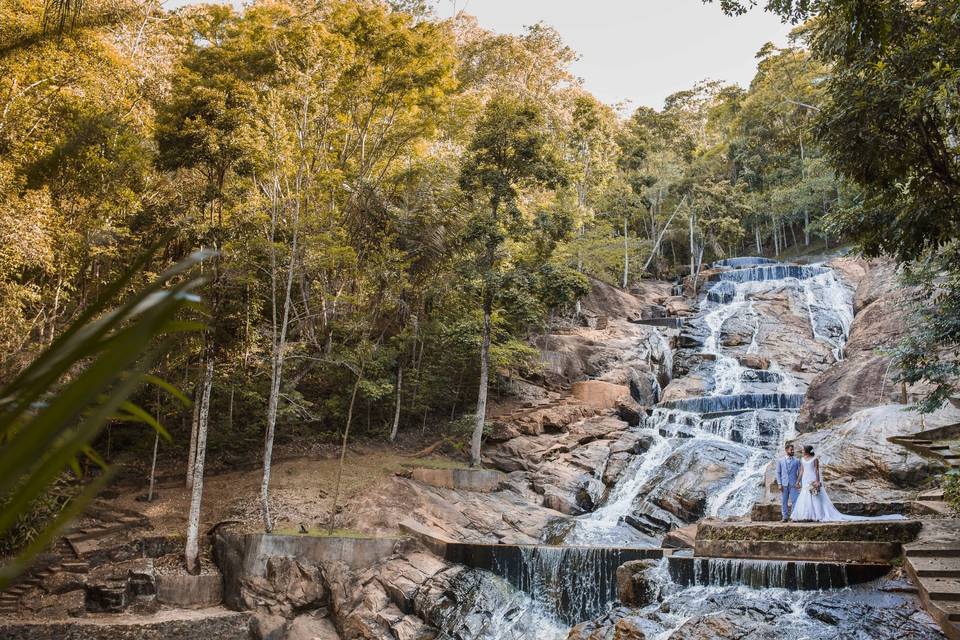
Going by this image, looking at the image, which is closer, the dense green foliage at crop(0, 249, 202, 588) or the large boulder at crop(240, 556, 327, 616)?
the dense green foliage at crop(0, 249, 202, 588)

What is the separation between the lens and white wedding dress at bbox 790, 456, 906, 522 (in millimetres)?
8641

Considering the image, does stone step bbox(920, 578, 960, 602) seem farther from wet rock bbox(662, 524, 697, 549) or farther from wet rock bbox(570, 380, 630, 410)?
wet rock bbox(570, 380, 630, 410)

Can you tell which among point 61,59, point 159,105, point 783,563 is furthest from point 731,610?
point 61,59

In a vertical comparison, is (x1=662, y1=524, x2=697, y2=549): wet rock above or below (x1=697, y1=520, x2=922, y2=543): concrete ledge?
below

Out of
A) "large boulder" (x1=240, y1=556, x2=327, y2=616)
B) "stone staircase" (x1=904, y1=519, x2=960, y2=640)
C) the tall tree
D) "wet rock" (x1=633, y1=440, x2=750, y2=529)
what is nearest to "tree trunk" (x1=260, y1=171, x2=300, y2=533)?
"large boulder" (x1=240, y1=556, x2=327, y2=616)

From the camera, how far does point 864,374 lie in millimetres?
15562

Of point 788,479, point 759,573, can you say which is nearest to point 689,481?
point 788,479

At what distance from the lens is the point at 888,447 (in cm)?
1118

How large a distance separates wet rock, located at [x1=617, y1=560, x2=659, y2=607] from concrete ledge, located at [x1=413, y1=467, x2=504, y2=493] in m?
6.29

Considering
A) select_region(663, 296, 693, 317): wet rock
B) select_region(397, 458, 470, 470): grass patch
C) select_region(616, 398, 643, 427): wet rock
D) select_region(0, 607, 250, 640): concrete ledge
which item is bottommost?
select_region(0, 607, 250, 640): concrete ledge

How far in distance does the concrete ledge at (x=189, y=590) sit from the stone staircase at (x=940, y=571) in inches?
415

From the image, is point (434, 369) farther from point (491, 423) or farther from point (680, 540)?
point (680, 540)

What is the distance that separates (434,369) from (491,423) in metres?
2.49

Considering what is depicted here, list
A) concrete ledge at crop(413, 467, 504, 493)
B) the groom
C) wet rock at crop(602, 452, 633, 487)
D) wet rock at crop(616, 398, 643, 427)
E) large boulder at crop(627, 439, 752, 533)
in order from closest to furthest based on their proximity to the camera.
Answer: the groom
large boulder at crop(627, 439, 752, 533)
concrete ledge at crop(413, 467, 504, 493)
wet rock at crop(602, 452, 633, 487)
wet rock at crop(616, 398, 643, 427)
